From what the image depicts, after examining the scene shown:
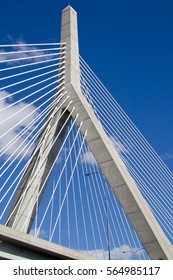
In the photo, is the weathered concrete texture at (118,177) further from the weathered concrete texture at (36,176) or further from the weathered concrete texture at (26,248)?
the weathered concrete texture at (26,248)

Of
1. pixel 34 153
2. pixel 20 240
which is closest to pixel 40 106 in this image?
pixel 34 153

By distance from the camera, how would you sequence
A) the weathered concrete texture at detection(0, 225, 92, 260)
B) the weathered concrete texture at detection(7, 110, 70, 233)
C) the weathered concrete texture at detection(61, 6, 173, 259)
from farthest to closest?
the weathered concrete texture at detection(7, 110, 70, 233) < the weathered concrete texture at detection(61, 6, 173, 259) < the weathered concrete texture at detection(0, 225, 92, 260)

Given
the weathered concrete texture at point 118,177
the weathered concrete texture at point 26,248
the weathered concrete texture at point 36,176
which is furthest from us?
the weathered concrete texture at point 36,176

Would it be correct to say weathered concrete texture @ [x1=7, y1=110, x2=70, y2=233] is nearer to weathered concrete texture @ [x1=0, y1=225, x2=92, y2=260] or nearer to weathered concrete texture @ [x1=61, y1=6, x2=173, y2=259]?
weathered concrete texture @ [x1=61, y1=6, x2=173, y2=259]

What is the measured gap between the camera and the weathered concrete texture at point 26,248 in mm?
12883

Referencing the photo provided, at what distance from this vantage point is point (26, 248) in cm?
1405

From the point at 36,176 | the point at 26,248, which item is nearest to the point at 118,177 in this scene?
the point at 36,176

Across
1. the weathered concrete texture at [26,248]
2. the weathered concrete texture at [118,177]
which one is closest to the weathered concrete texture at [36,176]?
the weathered concrete texture at [118,177]

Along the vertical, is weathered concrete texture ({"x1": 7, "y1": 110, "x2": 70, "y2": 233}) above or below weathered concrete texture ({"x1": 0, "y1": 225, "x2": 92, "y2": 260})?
above

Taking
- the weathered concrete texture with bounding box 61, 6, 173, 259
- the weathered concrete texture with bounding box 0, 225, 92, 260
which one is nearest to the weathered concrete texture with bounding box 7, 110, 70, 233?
the weathered concrete texture with bounding box 61, 6, 173, 259

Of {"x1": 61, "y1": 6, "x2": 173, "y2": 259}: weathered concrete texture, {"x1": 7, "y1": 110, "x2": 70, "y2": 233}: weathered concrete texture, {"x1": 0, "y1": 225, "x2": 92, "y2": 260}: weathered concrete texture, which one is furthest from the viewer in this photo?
{"x1": 7, "y1": 110, "x2": 70, "y2": 233}: weathered concrete texture

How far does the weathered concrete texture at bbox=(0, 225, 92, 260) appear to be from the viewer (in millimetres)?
12883
